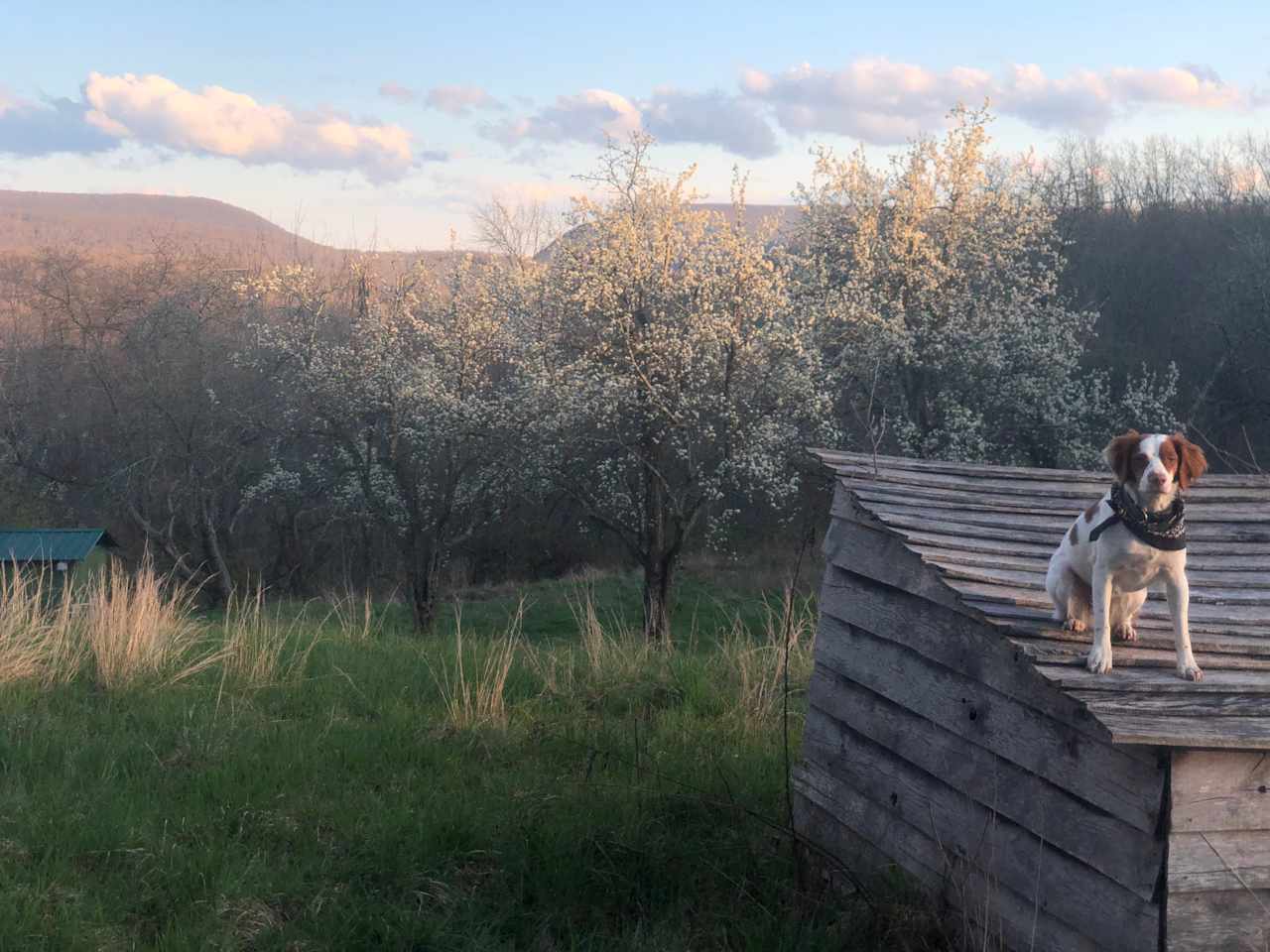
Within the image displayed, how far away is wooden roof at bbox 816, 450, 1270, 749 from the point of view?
3297 millimetres

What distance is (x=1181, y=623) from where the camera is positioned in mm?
3531

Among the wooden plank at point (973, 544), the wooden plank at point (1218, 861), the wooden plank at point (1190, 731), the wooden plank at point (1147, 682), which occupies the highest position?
the wooden plank at point (973, 544)

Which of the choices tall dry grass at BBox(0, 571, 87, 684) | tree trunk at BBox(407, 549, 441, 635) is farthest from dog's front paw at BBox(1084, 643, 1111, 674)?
tree trunk at BBox(407, 549, 441, 635)

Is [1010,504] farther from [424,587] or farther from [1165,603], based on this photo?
[424,587]

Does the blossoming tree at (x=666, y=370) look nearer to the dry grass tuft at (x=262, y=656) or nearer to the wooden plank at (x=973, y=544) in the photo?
the dry grass tuft at (x=262, y=656)

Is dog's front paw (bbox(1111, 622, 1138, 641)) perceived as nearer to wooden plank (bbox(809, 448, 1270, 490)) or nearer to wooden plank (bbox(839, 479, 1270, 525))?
wooden plank (bbox(839, 479, 1270, 525))

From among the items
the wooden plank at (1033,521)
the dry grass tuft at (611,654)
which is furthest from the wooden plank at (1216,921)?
the dry grass tuft at (611,654)

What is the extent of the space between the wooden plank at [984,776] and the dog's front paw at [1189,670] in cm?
36

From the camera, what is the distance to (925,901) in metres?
4.47

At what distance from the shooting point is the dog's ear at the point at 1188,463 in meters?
3.59

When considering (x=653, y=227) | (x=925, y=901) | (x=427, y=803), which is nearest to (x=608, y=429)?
(x=653, y=227)

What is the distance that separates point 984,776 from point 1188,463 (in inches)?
54.4

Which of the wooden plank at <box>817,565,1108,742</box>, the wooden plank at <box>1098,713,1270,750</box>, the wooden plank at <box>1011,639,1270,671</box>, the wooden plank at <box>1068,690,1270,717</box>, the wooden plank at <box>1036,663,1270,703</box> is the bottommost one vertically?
the wooden plank at <box>817,565,1108,742</box>

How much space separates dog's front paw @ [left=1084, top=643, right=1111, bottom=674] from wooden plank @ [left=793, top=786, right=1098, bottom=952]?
2.90ft
